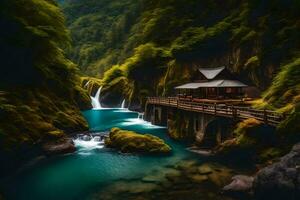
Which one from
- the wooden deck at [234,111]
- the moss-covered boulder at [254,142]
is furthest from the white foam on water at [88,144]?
the moss-covered boulder at [254,142]

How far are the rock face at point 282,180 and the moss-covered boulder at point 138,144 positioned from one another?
14961mm

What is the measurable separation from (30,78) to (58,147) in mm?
10736

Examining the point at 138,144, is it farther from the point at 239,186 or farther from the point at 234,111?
the point at 239,186

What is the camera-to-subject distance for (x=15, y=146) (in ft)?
89.6

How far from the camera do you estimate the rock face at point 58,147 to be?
33.1 meters

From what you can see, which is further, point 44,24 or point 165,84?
point 165,84

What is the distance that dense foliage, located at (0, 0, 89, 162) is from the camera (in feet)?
97.1

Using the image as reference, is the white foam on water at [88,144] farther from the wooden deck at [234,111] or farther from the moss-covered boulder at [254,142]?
the moss-covered boulder at [254,142]

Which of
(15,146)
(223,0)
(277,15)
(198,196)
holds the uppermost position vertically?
(223,0)

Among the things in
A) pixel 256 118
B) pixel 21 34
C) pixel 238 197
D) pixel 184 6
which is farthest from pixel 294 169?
pixel 184 6

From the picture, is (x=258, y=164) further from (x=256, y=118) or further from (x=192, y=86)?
(x=192, y=86)

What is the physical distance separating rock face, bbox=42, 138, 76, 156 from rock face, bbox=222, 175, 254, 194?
18.7 metres

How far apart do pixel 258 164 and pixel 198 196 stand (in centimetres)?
742

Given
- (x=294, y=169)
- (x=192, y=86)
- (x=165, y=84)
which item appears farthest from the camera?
(x=165, y=84)
